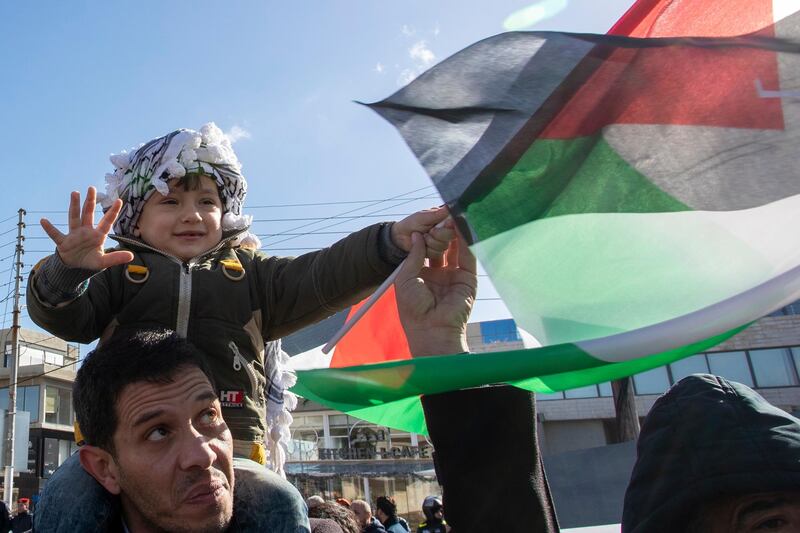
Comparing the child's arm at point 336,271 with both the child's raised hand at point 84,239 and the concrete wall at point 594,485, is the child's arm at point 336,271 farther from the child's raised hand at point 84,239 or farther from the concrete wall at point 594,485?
the concrete wall at point 594,485

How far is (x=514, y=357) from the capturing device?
4.72ft

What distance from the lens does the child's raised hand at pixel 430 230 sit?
186 cm

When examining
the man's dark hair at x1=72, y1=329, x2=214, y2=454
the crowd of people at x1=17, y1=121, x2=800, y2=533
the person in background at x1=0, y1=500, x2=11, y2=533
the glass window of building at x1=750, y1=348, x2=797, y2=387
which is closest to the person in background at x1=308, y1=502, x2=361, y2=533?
the crowd of people at x1=17, y1=121, x2=800, y2=533

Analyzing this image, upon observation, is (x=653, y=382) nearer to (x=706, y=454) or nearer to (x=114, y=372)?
(x=706, y=454)

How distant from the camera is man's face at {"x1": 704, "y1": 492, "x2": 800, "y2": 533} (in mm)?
1354

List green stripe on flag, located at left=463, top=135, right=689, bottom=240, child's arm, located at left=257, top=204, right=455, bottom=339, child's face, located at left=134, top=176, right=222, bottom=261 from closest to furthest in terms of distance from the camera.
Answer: green stripe on flag, located at left=463, top=135, right=689, bottom=240 → child's arm, located at left=257, top=204, right=455, bottom=339 → child's face, located at left=134, top=176, right=222, bottom=261

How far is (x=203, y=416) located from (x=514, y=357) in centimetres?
79

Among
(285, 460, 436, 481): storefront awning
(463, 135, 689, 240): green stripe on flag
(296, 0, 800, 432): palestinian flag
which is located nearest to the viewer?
(296, 0, 800, 432): palestinian flag

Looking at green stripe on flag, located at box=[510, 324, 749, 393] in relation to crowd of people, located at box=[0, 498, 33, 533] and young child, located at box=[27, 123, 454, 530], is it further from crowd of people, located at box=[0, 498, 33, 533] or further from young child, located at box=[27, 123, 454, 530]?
crowd of people, located at box=[0, 498, 33, 533]

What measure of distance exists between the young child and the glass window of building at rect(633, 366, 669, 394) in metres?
25.8

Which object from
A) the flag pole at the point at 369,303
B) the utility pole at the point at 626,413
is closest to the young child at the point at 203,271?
the flag pole at the point at 369,303

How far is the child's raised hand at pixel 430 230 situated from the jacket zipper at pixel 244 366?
602mm

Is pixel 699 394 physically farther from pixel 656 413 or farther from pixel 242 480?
pixel 242 480

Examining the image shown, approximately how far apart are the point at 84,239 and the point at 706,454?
Result: 5.37ft
